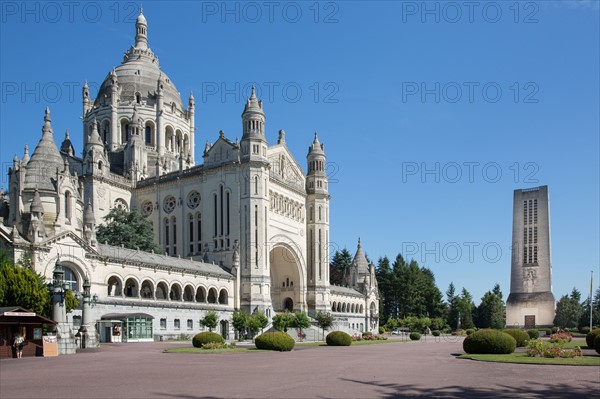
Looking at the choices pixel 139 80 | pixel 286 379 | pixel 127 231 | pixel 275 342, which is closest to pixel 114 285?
pixel 127 231

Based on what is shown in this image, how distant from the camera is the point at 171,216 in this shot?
3494 inches

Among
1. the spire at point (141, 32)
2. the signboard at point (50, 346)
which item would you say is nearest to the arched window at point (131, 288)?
the signboard at point (50, 346)

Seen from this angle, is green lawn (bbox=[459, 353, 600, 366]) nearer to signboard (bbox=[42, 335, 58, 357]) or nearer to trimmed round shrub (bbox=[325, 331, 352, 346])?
trimmed round shrub (bbox=[325, 331, 352, 346])

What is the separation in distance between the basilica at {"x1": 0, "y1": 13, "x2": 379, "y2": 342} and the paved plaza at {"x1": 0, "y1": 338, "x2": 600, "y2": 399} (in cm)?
2102

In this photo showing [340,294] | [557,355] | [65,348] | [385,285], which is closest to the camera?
[557,355]

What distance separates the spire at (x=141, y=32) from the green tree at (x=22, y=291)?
74195 millimetres

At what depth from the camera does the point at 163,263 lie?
6919 cm

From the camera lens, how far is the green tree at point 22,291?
137 ft

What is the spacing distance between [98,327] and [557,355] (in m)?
37.5

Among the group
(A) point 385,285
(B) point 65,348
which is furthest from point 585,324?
(B) point 65,348

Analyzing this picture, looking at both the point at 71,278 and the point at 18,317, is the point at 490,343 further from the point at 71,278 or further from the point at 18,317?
the point at 71,278

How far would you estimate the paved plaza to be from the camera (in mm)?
19094

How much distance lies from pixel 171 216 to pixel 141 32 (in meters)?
39.9

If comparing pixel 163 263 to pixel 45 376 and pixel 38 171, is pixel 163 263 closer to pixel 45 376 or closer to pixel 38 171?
pixel 38 171
